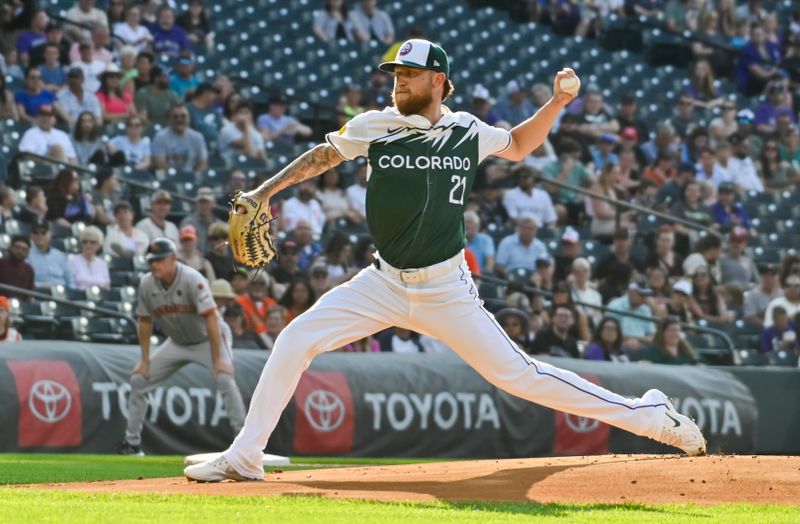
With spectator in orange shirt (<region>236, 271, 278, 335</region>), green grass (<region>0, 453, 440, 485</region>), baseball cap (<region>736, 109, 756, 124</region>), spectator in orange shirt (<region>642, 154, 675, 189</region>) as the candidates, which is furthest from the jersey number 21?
baseball cap (<region>736, 109, 756, 124</region>)

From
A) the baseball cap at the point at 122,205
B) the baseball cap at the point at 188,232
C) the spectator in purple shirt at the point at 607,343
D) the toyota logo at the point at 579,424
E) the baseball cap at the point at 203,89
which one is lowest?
the toyota logo at the point at 579,424

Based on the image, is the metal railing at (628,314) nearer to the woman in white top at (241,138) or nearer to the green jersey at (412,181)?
the woman in white top at (241,138)

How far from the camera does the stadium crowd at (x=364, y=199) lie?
1611 cm

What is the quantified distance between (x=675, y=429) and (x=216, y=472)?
2351mm

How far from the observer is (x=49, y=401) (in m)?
12.9

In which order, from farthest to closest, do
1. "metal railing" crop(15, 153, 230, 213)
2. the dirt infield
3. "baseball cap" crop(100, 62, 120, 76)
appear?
1. "baseball cap" crop(100, 62, 120, 76)
2. "metal railing" crop(15, 153, 230, 213)
3. the dirt infield

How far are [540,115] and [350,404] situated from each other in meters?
6.96

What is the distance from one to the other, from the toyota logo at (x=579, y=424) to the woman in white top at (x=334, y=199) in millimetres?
4055

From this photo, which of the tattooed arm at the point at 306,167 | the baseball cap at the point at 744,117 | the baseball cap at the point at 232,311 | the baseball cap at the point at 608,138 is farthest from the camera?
the baseball cap at the point at 744,117

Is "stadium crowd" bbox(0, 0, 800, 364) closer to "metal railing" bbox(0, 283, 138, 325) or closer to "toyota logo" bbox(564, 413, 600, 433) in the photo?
"metal railing" bbox(0, 283, 138, 325)

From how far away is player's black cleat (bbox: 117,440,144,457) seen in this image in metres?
13.1

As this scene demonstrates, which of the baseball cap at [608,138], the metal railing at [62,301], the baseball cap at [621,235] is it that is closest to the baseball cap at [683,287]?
the baseball cap at [621,235]

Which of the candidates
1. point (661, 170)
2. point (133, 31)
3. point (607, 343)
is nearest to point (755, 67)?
point (661, 170)

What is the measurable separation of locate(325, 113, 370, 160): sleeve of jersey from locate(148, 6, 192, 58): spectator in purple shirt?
13.1 m
